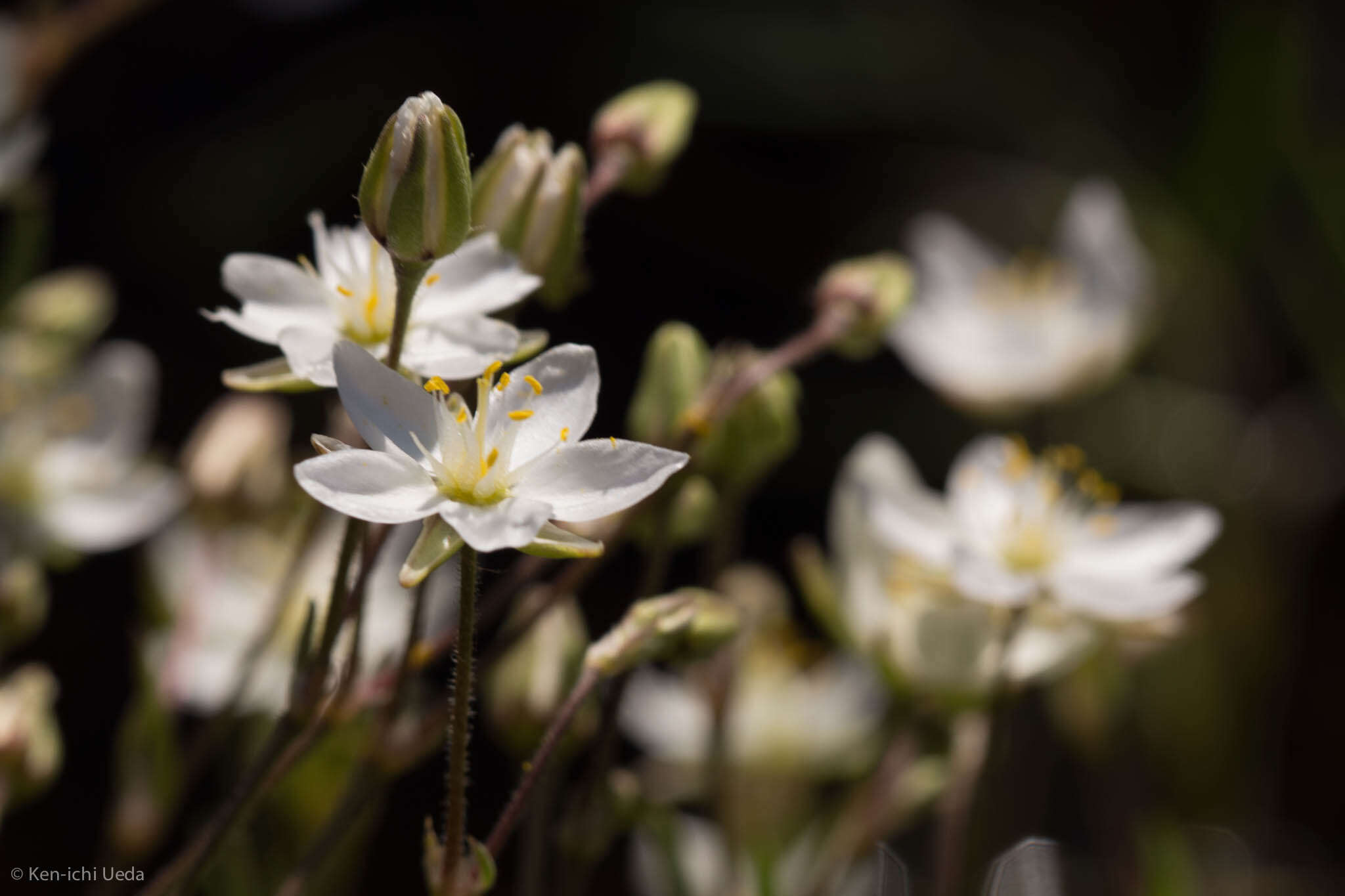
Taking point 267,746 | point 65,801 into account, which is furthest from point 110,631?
point 267,746

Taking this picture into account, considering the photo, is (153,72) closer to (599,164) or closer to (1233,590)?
(599,164)

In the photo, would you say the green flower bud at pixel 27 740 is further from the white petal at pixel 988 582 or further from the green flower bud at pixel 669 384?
the white petal at pixel 988 582

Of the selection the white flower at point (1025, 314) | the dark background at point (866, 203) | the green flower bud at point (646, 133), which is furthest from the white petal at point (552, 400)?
the dark background at point (866, 203)

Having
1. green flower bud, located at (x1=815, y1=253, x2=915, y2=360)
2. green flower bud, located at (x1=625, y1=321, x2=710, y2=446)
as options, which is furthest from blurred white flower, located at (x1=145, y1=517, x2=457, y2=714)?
green flower bud, located at (x1=815, y1=253, x2=915, y2=360)

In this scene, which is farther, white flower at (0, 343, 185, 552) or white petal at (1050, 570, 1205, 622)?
white flower at (0, 343, 185, 552)

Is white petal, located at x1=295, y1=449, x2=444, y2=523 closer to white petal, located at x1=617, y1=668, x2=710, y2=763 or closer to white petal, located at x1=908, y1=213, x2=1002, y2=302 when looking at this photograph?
white petal, located at x1=617, y1=668, x2=710, y2=763

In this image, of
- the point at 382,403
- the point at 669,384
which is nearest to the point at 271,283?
the point at 382,403

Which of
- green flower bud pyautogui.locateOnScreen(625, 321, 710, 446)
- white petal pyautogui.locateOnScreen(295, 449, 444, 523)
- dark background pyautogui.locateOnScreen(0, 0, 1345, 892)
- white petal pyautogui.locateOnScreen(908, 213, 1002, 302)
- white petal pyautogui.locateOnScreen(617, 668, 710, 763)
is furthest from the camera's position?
dark background pyautogui.locateOnScreen(0, 0, 1345, 892)
